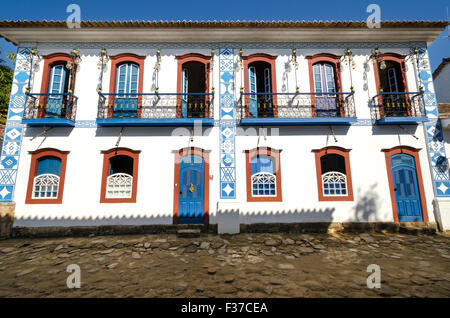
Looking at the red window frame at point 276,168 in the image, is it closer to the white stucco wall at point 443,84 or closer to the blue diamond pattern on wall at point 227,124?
Answer: the blue diamond pattern on wall at point 227,124

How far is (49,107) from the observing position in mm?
7629

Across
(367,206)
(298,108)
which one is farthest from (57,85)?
(367,206)

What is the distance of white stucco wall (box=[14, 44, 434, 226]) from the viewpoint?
7.16 m

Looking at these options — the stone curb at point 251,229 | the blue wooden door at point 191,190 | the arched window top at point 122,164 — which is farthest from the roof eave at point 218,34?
the stone curb at point 251,229

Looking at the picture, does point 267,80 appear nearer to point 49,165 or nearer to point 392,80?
point 392,80

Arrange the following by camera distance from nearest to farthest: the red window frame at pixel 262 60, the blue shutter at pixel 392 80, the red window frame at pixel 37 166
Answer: the red window frame at pixel 37 166
the red window frame at pixel 262 60
the blue shutter at pixel 392 80

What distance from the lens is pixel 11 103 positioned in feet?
25.1

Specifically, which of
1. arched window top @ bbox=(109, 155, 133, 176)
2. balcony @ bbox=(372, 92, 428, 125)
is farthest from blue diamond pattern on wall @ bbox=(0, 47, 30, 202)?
balcony @ bbox=(372, 92, 428, 125)

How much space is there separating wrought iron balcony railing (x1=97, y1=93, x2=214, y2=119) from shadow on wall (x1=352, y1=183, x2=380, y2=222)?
6472 mm

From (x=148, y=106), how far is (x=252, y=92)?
422 centimetres

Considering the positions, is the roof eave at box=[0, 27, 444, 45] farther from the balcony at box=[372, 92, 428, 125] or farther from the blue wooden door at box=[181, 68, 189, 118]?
the balcony at box=[372, 92, 428, 125]

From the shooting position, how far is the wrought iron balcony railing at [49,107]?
7.52 meters

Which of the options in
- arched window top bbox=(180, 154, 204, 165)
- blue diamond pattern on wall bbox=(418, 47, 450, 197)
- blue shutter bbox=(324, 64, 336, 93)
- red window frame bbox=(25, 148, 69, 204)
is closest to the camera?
red window frame bbox=(25, 148, 69, 204)

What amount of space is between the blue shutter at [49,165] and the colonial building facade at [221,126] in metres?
0.04
